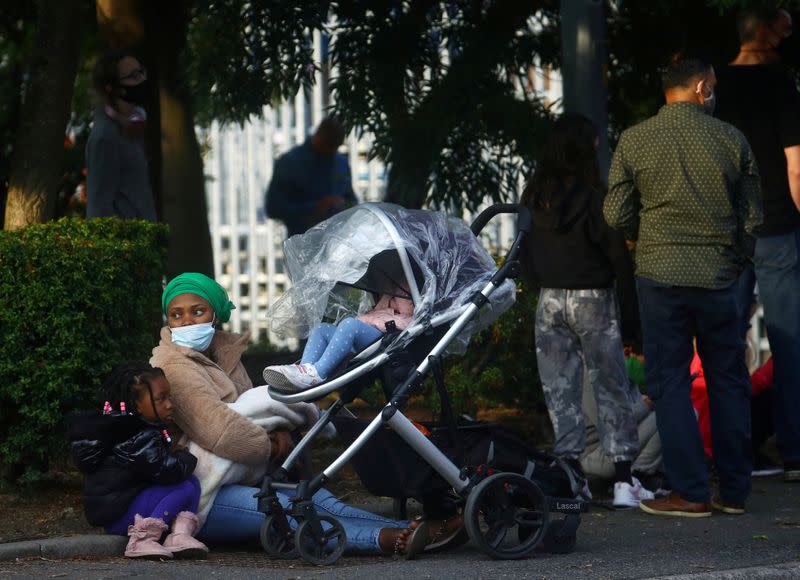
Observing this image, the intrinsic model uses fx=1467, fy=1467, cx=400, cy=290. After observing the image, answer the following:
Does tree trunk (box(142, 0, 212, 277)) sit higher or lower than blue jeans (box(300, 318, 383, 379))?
higher

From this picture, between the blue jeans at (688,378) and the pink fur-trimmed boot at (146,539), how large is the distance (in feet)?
7.37

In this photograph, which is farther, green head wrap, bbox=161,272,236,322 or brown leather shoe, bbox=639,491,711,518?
brown leather shoe, bbox=639,491,711,518

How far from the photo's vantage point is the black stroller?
544 cm

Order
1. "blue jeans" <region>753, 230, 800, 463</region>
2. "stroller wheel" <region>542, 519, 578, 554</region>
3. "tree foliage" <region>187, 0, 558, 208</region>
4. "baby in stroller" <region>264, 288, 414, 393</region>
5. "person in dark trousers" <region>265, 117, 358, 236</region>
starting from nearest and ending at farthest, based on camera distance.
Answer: "baby in stroller" <region>264, 288, 414, 393</region> < "stroller wheel" <region>542, 519, 578, 554</region> < "blue jeans" <region>753, 230, 800, 463</region> < "tree foliage" <region>187, 0, 558, 208</region> < "person in dark trousers" <region>265, 117, 358, 236</region>

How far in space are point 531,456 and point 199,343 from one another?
143cm

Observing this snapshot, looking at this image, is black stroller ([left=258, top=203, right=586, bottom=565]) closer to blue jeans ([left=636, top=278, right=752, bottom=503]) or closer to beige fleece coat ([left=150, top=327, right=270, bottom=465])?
beige fleece coat ([left=150, top=327, right=270, bottom=465])

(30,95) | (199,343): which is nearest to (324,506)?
(199,343)

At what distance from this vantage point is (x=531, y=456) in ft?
19.1

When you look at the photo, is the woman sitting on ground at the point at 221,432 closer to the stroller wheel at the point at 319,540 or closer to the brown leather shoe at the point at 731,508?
the stroller wheel at the point at 319,540

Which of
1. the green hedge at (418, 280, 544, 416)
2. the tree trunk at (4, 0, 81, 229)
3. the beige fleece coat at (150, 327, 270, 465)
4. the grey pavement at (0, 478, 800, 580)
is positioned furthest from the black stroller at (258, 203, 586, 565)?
the tree trunk at (4, 0, 81, 229)

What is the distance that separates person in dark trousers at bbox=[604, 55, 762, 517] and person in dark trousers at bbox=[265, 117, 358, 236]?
3.78 meters

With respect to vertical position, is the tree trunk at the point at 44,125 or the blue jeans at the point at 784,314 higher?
the tree trunk at the point at 44,125

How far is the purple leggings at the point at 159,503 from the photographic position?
563 cm

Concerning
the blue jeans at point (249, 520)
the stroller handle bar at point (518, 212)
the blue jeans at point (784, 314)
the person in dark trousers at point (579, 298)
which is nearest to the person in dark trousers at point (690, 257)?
the person in dark trousers at point (579, 298)
